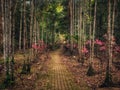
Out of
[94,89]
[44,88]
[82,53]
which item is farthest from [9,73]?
Result: [82,53]

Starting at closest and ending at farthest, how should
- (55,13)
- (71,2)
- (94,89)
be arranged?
(94,89), (71,2), (55,13)

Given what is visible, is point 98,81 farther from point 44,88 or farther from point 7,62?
point 7,62

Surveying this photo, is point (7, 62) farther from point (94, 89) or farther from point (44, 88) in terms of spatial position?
point (94, 89)

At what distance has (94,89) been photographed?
15.1 m

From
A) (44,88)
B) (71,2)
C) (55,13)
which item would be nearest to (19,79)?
(44,88)

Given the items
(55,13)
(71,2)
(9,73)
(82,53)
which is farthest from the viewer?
(55,13)

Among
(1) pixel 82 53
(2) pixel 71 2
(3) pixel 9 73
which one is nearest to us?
(3) pixel 9 73

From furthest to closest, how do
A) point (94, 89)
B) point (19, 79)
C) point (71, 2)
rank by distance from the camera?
1. point (71, 2)
2. point (19, 79)
3. point (94, 89)

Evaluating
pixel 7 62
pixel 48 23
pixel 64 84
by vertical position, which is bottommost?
pixel 64 84

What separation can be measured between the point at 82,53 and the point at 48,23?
32899mm

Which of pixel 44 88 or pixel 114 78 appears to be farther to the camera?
pixel 114 78

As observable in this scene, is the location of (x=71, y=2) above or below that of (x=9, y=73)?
above

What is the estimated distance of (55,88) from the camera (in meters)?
15.7

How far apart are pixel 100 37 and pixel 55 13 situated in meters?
19.6
